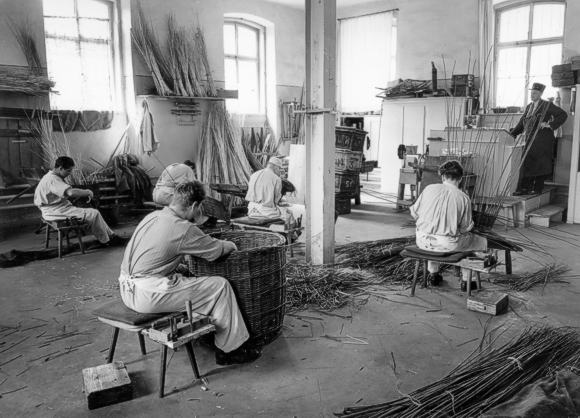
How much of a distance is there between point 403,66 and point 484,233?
23.1 ft

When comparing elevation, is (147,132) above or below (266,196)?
above

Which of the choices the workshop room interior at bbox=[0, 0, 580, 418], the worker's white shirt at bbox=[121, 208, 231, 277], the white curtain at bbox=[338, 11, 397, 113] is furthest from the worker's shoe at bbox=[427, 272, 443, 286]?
the white curtain at bbox=[338, 11, 397, 113]

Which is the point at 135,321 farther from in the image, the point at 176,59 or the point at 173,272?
Result: the point at 176,59

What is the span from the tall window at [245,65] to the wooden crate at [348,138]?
3.50 meters

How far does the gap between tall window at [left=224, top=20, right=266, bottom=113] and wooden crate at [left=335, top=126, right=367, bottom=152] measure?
3.50m

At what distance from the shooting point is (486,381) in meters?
2.79

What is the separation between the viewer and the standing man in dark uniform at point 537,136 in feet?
26.3

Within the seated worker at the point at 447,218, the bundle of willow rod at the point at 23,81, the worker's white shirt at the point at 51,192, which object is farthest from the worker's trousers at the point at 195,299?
the bundle of willow rod at the point at 23,81

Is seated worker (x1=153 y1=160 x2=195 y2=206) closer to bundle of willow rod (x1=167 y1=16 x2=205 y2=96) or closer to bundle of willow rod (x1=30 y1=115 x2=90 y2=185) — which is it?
bundle of willow rod (x1=30 y1=115 x2=90 y2=185)

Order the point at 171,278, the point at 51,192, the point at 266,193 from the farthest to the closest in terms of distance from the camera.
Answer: the point at 51,192 → the point at 266,193 → the point at 171,278

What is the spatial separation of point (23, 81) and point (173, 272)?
18.6 feet

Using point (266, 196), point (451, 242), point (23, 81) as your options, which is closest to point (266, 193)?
point (266, 196)

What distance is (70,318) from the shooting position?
4.35 m

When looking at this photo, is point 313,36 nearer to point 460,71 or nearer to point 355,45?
point 460,71
